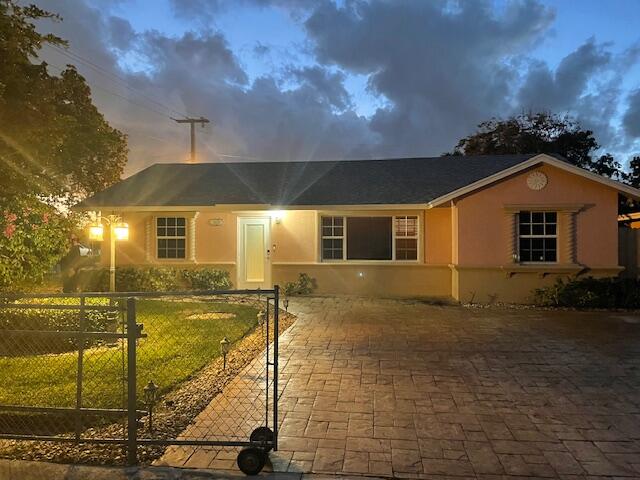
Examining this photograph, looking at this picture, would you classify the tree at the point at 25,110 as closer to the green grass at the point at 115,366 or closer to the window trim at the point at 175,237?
the green grass at the point at 115,366

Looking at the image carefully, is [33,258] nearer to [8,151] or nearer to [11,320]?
[11,320]

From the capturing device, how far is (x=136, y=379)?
4.97 metres

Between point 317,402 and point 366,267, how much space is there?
9.54 meters

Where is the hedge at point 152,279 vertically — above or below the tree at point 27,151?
below

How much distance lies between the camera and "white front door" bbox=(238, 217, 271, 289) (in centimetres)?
1551

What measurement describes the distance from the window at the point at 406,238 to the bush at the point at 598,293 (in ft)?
13.7

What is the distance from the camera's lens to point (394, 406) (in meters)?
5.24

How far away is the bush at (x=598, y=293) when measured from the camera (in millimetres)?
11766

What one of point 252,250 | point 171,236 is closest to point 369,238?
point 252,250

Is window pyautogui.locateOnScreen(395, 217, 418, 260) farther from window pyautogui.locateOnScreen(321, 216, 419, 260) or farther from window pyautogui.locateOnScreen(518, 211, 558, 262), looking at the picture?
window pyautogui.locateOnScreen(518, 211, 558, 262)

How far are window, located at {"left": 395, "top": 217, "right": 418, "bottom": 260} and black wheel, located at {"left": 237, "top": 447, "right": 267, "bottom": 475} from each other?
11367 millimetres

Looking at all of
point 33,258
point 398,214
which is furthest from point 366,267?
point 33,258

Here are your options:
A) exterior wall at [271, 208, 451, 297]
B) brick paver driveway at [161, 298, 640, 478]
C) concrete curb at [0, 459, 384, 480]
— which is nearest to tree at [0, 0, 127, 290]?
concrete curb at [0, 459, 384, 480]

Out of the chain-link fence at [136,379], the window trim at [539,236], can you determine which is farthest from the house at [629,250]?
the chain-link fence at [136,379]
